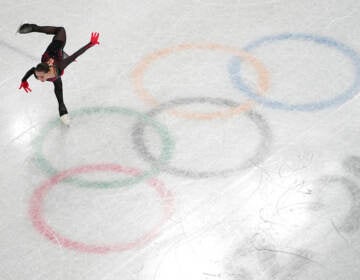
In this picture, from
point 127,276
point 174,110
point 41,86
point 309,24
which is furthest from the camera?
point 309,24

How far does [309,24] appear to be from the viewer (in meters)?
3.92

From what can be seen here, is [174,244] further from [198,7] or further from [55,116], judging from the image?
[198,7]

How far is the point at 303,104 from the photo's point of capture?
3.31 meters

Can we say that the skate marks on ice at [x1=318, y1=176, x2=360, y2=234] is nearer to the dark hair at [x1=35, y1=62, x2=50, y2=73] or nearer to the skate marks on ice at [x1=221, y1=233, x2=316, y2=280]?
the skate marks on ice at [x1=221, y1=233, x2=316, y2=280]

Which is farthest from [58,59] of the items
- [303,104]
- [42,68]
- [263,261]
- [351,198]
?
[351,198]

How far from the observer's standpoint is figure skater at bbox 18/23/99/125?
119 inches

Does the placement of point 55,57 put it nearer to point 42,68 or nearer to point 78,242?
point 42,68

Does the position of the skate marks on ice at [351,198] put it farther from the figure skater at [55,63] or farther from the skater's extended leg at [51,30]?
the skater's extended leg at [51,30]

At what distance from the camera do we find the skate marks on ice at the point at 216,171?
2941 millimetres

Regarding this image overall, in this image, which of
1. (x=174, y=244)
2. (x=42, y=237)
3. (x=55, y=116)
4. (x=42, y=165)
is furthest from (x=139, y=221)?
(x=55, y=116)

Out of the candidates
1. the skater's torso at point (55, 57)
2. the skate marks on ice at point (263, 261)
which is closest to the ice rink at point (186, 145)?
the skate marks on ice at point (263, 261)

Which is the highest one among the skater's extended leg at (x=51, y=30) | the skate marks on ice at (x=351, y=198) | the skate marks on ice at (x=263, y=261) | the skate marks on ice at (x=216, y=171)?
the skater's extended leg at (x=51, y=30)

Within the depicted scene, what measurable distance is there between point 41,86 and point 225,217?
1352 millimetres

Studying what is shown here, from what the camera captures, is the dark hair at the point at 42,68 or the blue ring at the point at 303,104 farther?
the blue ring at the point at 303,104
